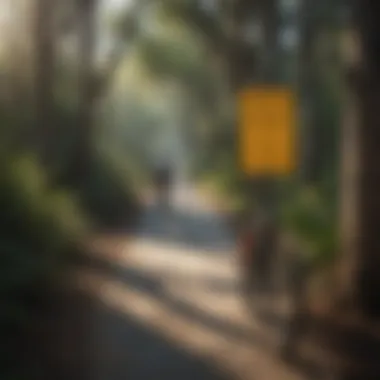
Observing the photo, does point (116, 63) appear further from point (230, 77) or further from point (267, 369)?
point (267, 369)

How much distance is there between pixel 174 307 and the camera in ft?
4.08

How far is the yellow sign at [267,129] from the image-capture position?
118cm

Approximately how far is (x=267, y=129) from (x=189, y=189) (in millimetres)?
171

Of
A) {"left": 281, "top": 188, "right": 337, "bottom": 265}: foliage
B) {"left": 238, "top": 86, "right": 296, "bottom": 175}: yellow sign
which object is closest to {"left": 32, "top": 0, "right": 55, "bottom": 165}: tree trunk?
{"left": 238, "top": 86, "right": 296, "bottom": 175}: yellow sign

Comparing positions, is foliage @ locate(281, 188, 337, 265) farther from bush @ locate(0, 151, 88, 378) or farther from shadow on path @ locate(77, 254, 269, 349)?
bush @ locate(0, 151, 88, 378)

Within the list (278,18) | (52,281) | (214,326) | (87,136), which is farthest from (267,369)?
(278,18)

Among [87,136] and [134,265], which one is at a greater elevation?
[87,136]

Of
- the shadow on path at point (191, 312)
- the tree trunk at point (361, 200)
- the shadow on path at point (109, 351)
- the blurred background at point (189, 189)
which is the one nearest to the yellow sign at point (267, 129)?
the blurred background at point (189, 189)

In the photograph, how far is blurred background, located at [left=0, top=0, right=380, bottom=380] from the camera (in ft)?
3.84

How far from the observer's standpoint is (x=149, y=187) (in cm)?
118

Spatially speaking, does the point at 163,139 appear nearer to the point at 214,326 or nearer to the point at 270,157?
the point at 270,157

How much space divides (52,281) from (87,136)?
26 centimetres

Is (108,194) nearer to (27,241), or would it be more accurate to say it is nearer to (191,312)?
(27,241)

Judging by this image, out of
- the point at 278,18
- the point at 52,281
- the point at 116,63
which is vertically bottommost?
the point at 52,281
